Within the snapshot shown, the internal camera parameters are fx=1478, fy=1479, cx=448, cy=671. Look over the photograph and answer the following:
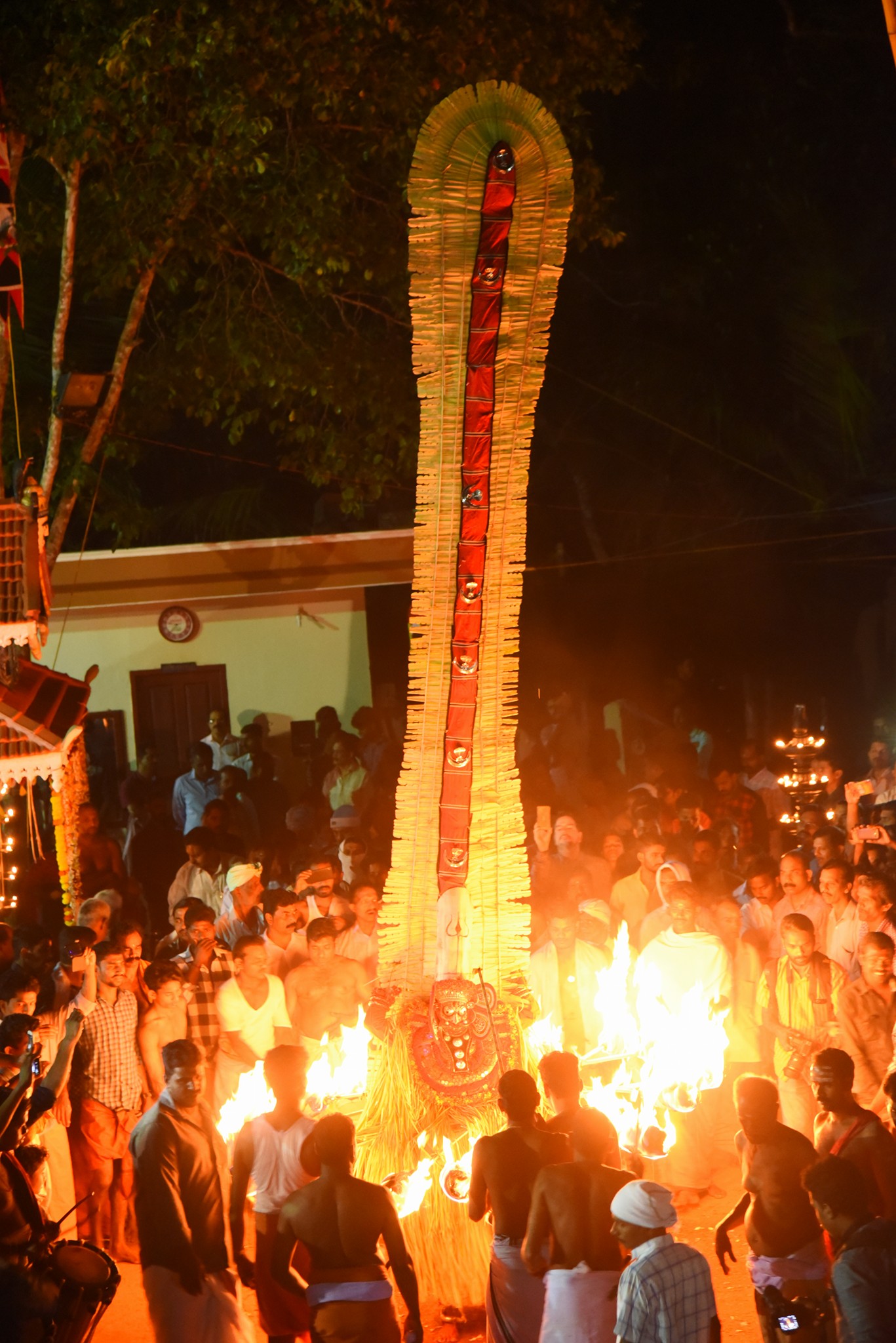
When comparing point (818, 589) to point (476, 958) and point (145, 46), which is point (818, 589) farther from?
point (476, 958)

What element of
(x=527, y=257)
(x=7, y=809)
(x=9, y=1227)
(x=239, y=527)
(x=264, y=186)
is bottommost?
(x=9, y=1227)

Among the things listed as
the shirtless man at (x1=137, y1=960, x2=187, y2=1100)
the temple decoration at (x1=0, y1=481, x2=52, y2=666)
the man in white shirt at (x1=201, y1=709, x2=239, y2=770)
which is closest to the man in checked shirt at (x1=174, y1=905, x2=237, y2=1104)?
the shirtless man at (x1=137, y1=960, x2=187, y2=1100)

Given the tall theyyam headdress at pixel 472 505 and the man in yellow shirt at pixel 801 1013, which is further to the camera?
the man in yellow shirt at pixel 801 1013

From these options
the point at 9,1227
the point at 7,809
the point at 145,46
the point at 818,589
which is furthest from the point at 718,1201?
the point at 818,589

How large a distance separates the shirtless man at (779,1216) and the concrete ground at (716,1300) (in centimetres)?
105

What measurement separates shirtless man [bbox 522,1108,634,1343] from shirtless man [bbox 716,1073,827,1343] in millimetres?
701

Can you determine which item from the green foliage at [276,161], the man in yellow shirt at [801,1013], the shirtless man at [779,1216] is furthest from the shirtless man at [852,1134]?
the green foliage at [276,161]

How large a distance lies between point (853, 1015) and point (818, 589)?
12.7 meters

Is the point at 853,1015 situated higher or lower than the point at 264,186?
lower

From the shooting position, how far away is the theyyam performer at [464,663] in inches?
258

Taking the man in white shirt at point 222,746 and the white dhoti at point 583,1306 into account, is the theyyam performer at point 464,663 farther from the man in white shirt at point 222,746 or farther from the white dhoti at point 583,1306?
the man in white shirt at point 222,746

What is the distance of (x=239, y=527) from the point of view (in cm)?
1917

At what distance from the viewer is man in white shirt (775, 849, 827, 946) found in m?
9.09

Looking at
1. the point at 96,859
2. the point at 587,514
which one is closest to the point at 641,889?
the point at 96,859
